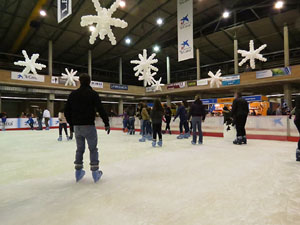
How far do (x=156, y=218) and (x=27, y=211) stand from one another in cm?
102

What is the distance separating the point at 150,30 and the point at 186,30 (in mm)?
8360

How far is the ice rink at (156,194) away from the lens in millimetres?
1298

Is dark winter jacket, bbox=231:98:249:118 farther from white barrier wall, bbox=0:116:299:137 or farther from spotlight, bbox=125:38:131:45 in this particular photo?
spotlight, bbox=125:38:131:45

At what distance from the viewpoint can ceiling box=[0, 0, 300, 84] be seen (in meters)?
12.3

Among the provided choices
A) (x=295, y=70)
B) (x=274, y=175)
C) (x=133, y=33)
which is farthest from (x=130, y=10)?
(x=274, y=175)

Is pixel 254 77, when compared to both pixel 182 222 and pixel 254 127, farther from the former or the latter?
pixel 182 222

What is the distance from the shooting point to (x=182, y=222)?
1.23 metres

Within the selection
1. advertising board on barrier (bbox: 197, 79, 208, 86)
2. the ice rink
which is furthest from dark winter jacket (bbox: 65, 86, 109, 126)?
advertising board on barrier (bbox: 197, 79, 208, 86)

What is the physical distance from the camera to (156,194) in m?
1.71

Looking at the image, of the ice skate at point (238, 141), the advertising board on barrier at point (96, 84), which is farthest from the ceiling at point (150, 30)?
the ice skate at point (238, 141)

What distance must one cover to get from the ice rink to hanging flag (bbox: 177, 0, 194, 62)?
20.6 feet

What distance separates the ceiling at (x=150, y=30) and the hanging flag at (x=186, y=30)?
15.0ft

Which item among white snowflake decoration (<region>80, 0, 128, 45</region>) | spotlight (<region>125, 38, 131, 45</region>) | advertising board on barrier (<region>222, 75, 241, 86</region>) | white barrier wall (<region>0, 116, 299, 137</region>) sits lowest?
white barrier wall (<region>0, 116, 299, 137</region>)

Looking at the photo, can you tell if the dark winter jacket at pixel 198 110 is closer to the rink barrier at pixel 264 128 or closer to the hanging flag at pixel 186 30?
the rink barrier at pixel 264 128
